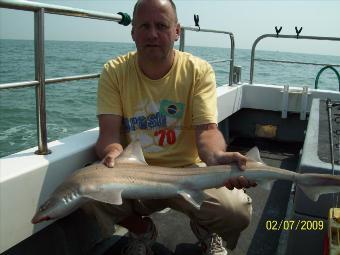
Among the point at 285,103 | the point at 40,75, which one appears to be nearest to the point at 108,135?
the point at 40,75

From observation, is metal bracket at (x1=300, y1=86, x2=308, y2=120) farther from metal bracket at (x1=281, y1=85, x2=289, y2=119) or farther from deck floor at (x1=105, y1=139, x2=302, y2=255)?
deck floor at (x1=105, y1=139, x2=302, y2=255)

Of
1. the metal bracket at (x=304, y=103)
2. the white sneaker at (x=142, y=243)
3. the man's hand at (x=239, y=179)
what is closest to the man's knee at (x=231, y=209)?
the man's hand at (x=239, y=179)

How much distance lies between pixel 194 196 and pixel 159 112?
70 cm

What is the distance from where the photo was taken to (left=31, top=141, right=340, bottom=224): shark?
6.36 feet

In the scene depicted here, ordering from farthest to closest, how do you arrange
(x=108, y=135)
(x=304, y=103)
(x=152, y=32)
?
(x=304, y=103), (x=108, y=135), (x=152, y=32)

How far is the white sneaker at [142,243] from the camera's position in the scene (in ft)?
8.16

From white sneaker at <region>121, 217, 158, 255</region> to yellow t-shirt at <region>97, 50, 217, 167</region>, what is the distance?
44cm

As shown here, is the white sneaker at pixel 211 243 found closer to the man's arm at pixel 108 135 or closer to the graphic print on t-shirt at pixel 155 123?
the graphic print on t-shirt at pixel 155 123

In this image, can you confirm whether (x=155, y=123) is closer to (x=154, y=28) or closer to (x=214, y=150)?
(x=214, y=150)

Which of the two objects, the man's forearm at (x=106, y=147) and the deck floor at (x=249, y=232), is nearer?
the man's forearm at (x=106, y=147)

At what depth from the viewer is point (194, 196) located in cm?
209

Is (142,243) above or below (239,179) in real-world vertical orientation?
below

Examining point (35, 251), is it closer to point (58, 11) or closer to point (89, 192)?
point (89, 192)

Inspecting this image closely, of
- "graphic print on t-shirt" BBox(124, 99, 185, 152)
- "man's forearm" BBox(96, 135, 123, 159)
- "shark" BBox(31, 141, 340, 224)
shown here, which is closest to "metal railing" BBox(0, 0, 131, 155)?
"man's forearm" BBox(96, 135, 123, 159)
